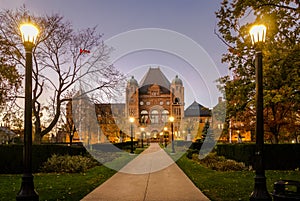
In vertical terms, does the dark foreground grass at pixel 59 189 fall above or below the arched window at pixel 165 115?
below

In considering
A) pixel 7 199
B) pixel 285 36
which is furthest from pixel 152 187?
pixel 285 36

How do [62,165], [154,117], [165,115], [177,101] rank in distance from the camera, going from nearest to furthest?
[62,165] → [177,101] → [165,115] → [154,117]

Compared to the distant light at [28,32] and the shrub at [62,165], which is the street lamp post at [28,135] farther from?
the shrub at [62,165]

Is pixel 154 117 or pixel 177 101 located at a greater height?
pixel 177 101

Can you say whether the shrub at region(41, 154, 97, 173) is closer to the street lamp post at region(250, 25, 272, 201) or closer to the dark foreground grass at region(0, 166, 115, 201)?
the dark foreground grass at region(0, 166, 115, 201)

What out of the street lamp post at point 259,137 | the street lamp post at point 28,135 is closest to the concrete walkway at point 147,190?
the street lamp post at point 259,137

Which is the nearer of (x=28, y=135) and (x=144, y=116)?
(x=28, y=135)

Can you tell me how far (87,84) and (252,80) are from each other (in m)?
12.4

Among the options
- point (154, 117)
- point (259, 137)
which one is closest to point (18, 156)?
point (259, 137)

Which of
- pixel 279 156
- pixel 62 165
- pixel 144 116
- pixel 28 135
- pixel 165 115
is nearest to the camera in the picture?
pixel 28 135

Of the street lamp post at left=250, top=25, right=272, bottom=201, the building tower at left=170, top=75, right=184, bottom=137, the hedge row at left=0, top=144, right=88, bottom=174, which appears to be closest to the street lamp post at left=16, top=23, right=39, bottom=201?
the street lamp post at left=250, top=25, right=272, bottom=201

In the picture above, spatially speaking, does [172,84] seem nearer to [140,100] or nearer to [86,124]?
[140,100]

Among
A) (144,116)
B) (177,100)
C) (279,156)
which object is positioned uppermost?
(177,100)

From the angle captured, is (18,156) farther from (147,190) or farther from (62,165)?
(147,190)
